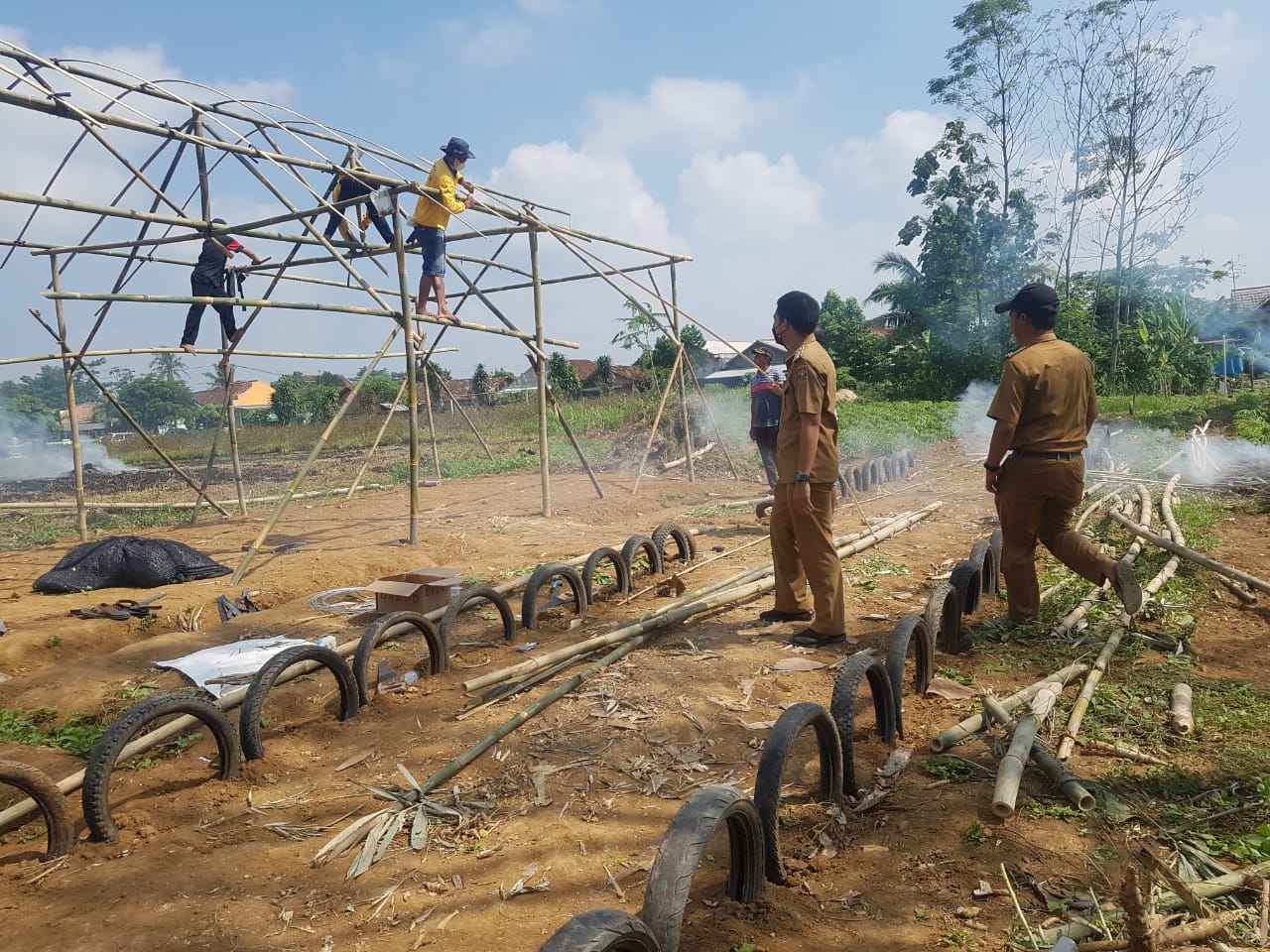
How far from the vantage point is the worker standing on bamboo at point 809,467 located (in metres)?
4.79

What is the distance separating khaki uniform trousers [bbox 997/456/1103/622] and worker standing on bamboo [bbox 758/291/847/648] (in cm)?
111

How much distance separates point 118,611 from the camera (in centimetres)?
650

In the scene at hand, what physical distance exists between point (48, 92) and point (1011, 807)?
8525 mm

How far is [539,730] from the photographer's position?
12.6 ft

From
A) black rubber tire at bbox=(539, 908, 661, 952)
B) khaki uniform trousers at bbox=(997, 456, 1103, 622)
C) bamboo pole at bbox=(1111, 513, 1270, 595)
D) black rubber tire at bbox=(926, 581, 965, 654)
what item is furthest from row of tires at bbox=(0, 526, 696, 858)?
bamboo pole at bbox=(1111, 513, 1270, 595)

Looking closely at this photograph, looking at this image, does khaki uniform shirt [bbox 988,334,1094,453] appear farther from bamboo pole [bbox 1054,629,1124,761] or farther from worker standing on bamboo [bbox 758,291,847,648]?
bamboo pole [bbox 1054,629,1124,761]

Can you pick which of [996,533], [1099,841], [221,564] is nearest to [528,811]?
[1099,841]

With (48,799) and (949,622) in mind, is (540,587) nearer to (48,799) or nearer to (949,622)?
(949,622)

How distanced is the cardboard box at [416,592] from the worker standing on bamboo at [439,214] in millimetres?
4086

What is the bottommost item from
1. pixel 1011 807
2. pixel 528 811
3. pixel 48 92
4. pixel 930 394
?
pixel 528 811

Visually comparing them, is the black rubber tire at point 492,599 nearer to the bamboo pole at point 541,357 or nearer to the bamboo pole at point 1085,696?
the bamboo pole at point 1085,696

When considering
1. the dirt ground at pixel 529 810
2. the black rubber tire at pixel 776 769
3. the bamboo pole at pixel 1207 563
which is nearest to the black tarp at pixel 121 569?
the dirt ground at pixel 529 810

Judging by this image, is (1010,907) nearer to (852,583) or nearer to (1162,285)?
(852,583)

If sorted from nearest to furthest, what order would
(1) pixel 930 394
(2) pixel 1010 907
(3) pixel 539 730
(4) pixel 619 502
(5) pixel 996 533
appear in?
(2) pixel 1010 907
(3) pixel 539 730
(5) pixel 996 533
(4) pixel 619 502
(1) pixel 930 394
